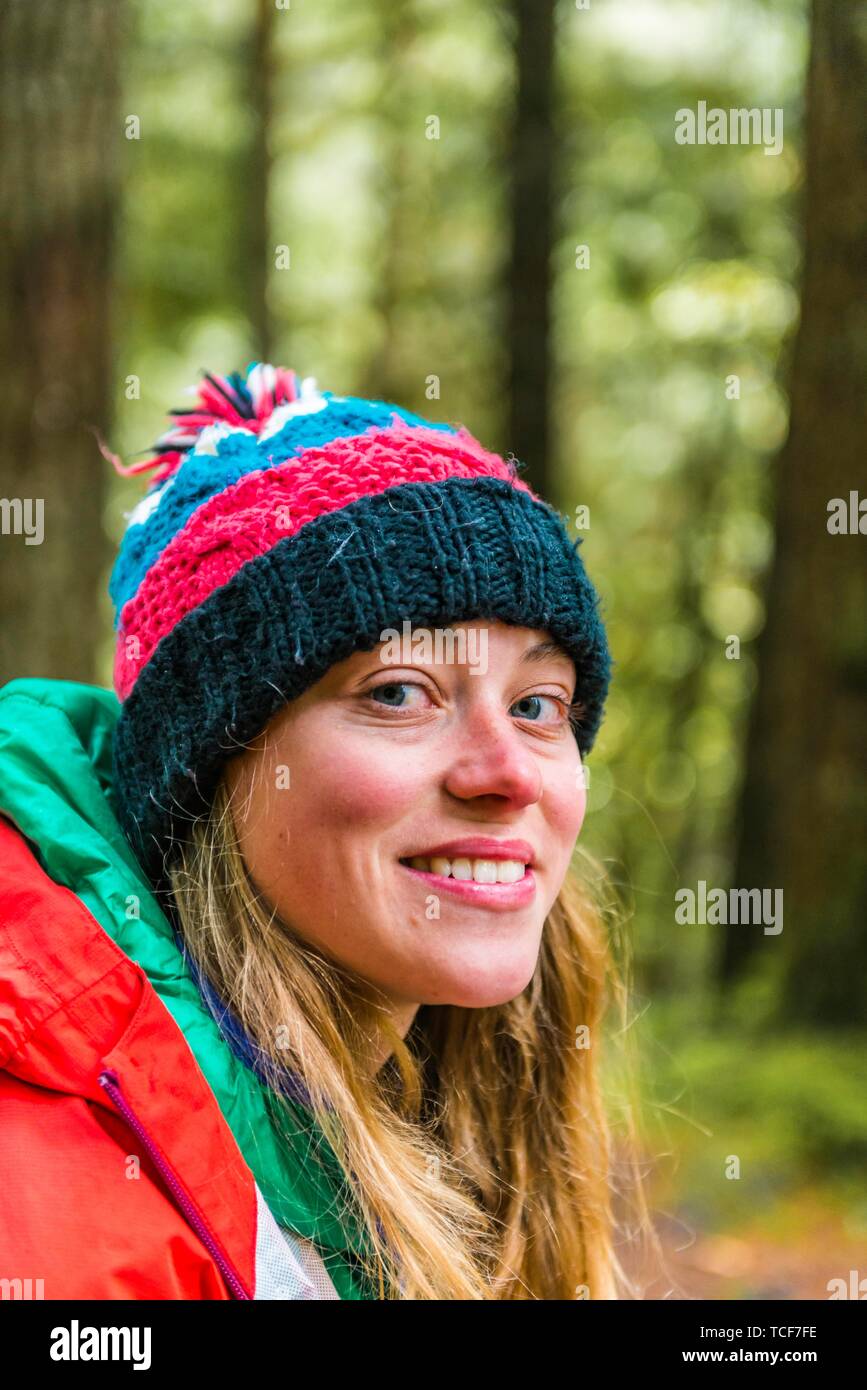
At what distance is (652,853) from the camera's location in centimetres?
1558

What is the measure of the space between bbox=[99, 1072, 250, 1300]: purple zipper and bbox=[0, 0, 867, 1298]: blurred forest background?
125 cm

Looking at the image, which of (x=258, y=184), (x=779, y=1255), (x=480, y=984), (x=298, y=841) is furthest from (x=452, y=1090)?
(x=258, y=184)

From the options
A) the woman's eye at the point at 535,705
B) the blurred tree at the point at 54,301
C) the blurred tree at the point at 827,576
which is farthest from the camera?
the blurred tree at the point at 827,576

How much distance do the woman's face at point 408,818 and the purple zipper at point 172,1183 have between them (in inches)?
17.8

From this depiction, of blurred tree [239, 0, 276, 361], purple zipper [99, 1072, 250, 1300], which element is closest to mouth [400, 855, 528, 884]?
purple zipper [99, 1072, 250, 1300]

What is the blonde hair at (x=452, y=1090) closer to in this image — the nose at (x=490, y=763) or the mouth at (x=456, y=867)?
the mouth at (x=456, y=867)

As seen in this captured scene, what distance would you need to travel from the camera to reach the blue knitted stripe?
2373 millimetres

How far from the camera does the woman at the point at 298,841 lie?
6.48ft

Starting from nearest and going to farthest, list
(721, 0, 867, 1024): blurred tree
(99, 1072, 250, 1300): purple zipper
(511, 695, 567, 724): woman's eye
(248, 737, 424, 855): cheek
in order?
(99, 1072, 250, 1300): purple zipper < (248, 737, 424, 855): cheek < (511, 695, 567, 724): woman's eye < (721, 0, 867, 1024): blurred tree

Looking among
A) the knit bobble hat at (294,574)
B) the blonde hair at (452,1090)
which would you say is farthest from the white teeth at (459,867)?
the knit bobble hat at (294,574)

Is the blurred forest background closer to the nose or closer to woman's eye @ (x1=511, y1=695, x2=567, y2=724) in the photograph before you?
woman's eye @ (x1=511, y1=695, x2=567, y2=724)
